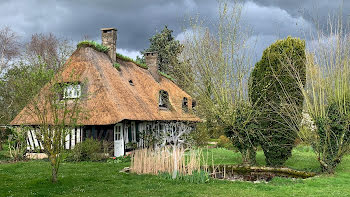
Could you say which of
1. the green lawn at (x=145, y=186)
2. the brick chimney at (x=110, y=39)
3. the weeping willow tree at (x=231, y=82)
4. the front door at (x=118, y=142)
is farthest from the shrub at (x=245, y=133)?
the brick chimney at (x=110, y=39)

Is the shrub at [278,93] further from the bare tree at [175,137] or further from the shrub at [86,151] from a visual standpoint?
the shrub at [86,151]

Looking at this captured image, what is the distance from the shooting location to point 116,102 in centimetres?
1781

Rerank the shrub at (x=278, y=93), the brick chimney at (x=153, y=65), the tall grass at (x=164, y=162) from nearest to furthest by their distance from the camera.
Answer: the tall grass at (x=164, y=162), the shrub at (x=278, y=93), the brick chimney at (x=153, y=65)

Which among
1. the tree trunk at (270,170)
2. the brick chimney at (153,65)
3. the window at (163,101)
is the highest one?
the brick chimney at (153,65)

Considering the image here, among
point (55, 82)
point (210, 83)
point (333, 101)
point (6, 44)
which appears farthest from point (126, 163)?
point (6, 44)

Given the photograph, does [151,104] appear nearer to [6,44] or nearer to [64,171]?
[64,171]

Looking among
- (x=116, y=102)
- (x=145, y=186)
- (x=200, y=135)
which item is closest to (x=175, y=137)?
(x=200, y=135)

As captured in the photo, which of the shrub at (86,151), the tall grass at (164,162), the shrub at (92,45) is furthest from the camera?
the shrub at (92,45)

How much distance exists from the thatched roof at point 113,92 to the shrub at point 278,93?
547 cm

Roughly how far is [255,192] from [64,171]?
7.78 metres

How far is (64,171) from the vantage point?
1322 centimetres

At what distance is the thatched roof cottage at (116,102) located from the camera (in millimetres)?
17422

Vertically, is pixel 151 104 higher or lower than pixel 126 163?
higher

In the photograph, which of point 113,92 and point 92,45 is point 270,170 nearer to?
point 113,92
